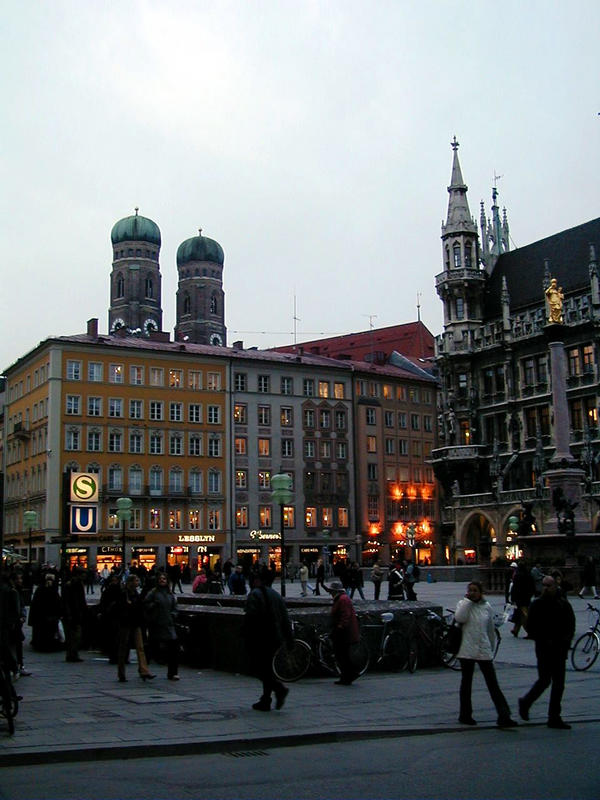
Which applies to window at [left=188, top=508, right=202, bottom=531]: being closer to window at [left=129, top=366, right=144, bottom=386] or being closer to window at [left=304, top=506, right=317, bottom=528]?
window at [left=304, top=506, right=317, bottom=528]

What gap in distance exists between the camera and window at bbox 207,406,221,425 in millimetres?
80000

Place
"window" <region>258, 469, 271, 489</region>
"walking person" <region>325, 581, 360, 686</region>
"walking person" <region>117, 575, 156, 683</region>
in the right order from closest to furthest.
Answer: "walking person" <region>325, 581, 360, 686</region>
"walking person" <region>117, 575, 156, 683</region>
"window" <region>258, 469, 271, 489</region>

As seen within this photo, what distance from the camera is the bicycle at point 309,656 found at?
16.8 metres

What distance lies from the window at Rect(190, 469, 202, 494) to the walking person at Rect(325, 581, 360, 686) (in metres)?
62.4

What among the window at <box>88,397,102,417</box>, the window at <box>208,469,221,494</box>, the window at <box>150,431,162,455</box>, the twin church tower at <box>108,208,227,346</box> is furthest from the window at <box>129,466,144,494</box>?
the twin church tower at <box>108,208,227,346</box>

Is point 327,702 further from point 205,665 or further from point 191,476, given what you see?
point 191,476

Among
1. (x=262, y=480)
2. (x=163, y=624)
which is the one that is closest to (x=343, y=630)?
(x=163, y=624)

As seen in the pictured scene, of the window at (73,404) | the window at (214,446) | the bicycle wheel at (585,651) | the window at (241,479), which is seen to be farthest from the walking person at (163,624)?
the window at (241,479)

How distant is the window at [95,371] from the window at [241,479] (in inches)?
517

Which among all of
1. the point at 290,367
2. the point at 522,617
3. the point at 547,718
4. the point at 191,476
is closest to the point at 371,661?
the point at 547,718

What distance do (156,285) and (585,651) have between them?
476ft

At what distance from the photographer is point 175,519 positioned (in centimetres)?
7712

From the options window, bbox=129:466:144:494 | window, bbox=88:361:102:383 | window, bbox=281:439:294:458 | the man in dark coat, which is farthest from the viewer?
window, bbox=281:439:294:458

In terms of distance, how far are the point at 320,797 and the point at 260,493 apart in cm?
7215
